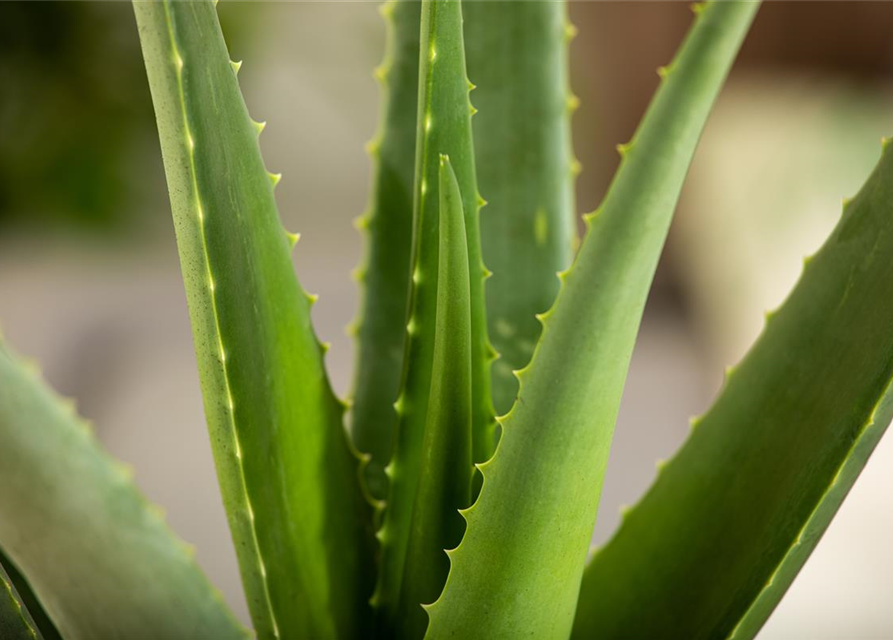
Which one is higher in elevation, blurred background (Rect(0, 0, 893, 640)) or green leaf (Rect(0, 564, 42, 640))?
blurred background (Rect(0, 0, 893, 640))

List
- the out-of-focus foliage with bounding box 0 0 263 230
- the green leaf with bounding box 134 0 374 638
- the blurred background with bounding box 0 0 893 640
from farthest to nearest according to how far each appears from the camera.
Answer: the out-of-focus foliage with bounding box 0 0 263 230
the blurred background with bounding box 0 0 893 640
the green leaf with bounding box 134 0 374 638

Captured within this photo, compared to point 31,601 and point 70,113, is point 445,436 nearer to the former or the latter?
point 31,601

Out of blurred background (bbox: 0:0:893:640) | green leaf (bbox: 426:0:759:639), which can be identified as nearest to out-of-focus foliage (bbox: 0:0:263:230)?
blurred background (bbox: 0:0:893:640)

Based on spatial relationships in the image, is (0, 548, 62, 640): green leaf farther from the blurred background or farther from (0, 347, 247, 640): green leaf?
the blurred background

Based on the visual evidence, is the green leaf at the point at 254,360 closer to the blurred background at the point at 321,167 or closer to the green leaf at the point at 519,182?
the green leaf at the point at 519,182

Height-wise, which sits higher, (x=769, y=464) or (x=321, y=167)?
(x=321, y=167)

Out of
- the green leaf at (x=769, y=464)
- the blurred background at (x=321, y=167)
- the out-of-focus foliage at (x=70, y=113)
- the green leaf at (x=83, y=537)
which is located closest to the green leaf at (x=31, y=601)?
the green leaf at (x=83, y=537)

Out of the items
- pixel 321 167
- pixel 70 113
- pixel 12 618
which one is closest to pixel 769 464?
pixel 12 618
